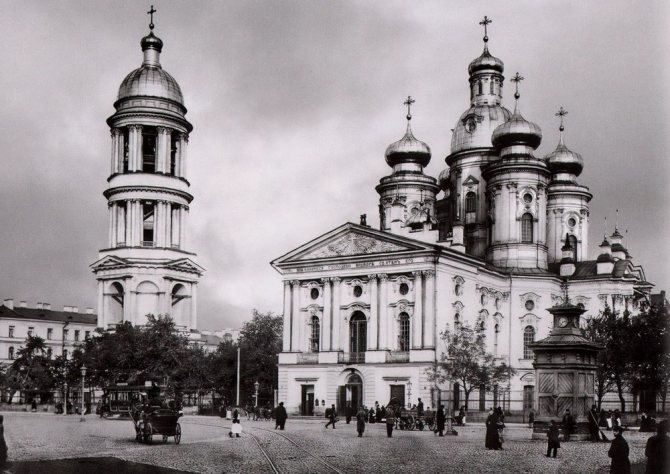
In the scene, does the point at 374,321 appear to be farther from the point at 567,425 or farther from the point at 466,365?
the point at 567,425

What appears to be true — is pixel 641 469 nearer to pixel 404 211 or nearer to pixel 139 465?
pixel 139 465

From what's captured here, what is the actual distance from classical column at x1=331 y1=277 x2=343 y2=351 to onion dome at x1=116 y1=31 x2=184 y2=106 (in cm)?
2868

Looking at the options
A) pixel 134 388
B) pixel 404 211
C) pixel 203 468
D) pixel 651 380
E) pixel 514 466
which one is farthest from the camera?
pixel 404 211

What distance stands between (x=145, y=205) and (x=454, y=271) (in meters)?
33.7

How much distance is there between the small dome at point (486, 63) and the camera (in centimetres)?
8353

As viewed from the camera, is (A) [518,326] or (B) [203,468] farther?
(A) [518,326]

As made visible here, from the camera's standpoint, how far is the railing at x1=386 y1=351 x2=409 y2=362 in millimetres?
65000

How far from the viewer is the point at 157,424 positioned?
32375 mm

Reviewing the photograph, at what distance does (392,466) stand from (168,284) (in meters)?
63.2

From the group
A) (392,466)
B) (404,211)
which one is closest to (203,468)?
(392,466)

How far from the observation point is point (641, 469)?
A: 82.4 feet

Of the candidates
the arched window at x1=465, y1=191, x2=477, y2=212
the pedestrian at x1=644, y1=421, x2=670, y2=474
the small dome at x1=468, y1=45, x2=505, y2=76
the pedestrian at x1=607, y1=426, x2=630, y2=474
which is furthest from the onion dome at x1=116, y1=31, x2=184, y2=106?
the pedestrian at x1=644, y1=421, x2=670, y2=474

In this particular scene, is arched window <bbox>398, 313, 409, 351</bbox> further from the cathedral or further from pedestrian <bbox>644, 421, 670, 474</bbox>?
pedestrian <bbox>644, 421, 670, 474</bbox>

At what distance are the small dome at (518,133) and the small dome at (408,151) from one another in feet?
26.5
